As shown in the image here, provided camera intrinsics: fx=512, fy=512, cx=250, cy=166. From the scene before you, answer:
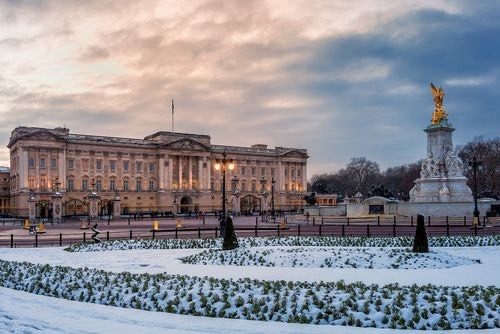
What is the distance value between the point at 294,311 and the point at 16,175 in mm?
104290

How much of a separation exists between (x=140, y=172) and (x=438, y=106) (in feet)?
242

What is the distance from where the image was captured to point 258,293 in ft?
40.8

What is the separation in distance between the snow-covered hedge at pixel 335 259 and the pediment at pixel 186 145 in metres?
97.5

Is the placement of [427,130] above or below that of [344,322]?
above

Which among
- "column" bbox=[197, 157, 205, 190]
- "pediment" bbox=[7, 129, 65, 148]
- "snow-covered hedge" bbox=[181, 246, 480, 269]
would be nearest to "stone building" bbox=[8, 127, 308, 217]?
"column" bbox=[197, 157, 205, 190]

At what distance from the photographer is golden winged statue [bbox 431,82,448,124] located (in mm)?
55375

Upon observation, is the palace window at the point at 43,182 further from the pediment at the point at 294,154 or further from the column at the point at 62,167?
the pediment at the point at 294,154

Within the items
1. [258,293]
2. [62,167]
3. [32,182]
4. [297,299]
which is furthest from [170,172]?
[297,299]

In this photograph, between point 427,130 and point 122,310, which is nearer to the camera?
point 122,310

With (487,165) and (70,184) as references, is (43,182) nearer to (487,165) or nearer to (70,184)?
(70,184)

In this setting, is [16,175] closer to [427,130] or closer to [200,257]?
[427,130]

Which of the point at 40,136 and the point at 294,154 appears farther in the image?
the point at 294,154

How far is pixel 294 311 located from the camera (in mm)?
11086

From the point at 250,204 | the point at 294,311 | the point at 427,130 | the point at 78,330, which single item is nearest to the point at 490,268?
the point at 294,311
